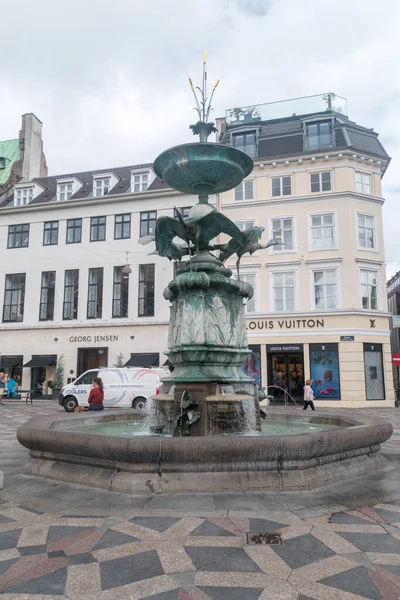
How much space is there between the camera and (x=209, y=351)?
7785 millimetres

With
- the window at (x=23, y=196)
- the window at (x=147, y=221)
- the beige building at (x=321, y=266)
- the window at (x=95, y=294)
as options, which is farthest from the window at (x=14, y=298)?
the beige building at (x=321, y=266)

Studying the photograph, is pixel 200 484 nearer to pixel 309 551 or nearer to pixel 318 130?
pixel 309 551

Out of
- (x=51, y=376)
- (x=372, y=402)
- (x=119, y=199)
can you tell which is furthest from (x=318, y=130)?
(x=51, y=376)

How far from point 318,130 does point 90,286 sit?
713 inches

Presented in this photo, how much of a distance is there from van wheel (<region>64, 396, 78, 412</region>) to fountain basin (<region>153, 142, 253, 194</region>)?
14.0 meters

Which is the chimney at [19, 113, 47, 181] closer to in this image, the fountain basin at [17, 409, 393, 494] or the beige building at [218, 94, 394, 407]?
the beige building at [218, 94, 394, 407]

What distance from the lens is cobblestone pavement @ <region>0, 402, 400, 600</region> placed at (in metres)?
3.09

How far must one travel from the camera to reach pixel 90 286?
107ft

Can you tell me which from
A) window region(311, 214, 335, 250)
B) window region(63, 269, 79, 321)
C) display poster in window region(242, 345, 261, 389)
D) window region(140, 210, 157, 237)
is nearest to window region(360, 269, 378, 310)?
window region(311, 214, 335, 250)

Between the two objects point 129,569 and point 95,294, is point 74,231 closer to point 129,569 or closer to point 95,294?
point 95,294

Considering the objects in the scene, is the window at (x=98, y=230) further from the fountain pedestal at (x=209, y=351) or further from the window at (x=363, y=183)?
the fountain pedestal at (x=209, y=351)

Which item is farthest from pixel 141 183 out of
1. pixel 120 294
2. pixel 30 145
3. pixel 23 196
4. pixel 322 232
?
pixel 30 145

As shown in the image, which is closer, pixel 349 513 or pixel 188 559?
pixel 188 559

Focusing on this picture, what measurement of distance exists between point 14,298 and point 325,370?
73.2 ft
